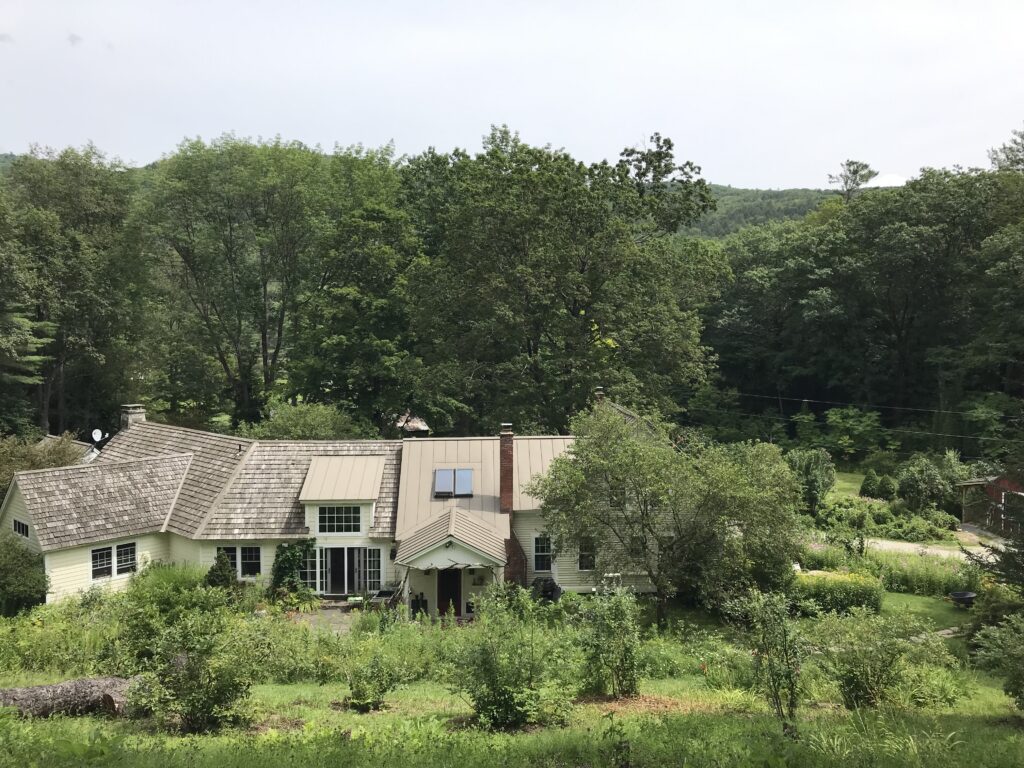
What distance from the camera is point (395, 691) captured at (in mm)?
14734

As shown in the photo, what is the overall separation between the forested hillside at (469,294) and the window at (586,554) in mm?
11349

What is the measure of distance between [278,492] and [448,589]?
22.5 ft

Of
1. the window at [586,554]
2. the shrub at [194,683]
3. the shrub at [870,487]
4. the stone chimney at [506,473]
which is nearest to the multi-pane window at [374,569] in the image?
the stone chimney at [506,473]

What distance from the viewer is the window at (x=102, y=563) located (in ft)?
81.9

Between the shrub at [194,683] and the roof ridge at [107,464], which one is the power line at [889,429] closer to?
the shrub at [194,683]

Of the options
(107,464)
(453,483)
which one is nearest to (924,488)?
(453,483)

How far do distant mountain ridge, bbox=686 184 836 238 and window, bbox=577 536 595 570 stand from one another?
3262 inches

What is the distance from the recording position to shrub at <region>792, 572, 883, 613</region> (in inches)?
926

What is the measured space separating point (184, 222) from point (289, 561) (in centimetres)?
2769

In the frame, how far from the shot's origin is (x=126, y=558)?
25.7 m

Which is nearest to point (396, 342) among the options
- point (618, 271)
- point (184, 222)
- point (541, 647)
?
point (618, 271)

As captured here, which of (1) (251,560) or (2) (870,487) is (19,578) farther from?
(2) (870,487)

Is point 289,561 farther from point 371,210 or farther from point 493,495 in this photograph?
point 371,210

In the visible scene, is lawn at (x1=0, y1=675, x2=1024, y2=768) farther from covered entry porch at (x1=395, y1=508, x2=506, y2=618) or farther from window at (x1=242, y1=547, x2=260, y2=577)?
window at (x1=242, y1=547, x2=260, y2=577)
